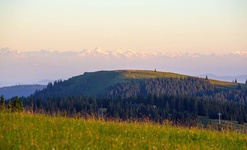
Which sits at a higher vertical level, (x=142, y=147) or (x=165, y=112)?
(x=142, y=147)

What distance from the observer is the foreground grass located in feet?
41.2

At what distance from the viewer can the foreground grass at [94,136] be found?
12.5 meters

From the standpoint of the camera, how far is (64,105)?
151 metres

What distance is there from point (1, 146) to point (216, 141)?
825 cm

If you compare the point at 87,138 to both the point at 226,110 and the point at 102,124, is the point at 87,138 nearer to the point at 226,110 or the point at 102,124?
the point at 102,124

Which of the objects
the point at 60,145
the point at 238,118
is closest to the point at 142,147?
the point at 60,145

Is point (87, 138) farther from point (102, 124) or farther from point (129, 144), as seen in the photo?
point (102, 124)

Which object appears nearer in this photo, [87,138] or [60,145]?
[60,145]

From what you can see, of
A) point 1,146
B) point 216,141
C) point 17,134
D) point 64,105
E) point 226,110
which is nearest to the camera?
point 1,146

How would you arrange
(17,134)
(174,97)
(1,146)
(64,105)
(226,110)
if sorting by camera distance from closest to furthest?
(1,146) < (17,134) < (64,105) < (226,110) < (174,97)

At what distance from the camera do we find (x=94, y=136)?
1419 cm

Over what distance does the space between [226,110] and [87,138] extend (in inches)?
6061

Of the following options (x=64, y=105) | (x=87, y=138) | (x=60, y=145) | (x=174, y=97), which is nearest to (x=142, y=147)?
(x=87, y=138)

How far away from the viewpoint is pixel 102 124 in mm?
17094
